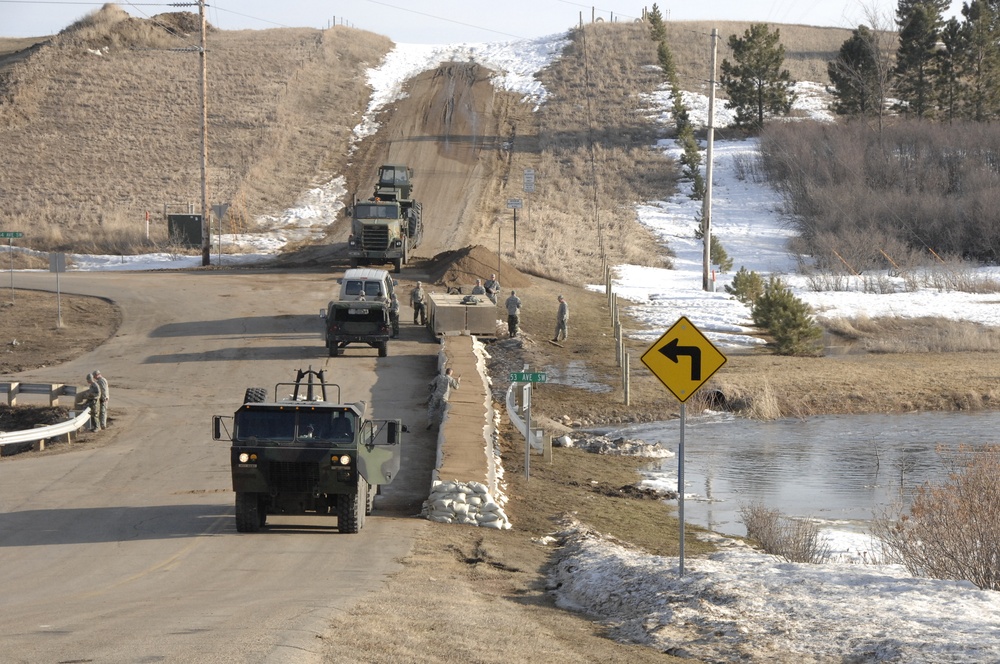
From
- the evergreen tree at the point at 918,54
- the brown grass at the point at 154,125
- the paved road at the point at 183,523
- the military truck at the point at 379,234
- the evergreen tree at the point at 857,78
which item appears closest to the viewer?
the paved road at the point at 183,523

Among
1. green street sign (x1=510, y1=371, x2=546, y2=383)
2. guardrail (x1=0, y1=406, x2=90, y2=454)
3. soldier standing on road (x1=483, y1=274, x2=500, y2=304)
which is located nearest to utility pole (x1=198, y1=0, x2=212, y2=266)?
soldier standing on road (x1=483, y1=274, x2=500, y2=304)

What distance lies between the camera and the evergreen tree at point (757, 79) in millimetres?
79956

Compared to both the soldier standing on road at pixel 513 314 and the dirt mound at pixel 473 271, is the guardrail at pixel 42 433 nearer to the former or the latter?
the soldier standing on road at pixel 513 314

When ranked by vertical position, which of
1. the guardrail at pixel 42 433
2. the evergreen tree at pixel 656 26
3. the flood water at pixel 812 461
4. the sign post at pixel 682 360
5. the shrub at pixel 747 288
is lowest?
the flood water at pixel 812 461

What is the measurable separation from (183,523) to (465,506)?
13.8 feet

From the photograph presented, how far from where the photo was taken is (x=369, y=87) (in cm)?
8831

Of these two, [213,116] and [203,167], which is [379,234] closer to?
[203,167]

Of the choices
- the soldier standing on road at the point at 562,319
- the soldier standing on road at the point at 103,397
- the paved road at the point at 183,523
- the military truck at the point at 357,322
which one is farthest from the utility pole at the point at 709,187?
the soldier standing on road at the point at 103,397

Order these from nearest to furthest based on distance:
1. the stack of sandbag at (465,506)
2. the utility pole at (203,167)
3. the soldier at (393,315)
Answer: the stack of sandbag at (465,506) < the soldier at (393,315) < the utility pole at (203,167)

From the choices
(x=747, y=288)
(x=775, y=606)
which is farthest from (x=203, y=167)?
(x=775, y=606)

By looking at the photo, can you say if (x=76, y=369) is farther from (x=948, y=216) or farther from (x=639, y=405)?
(x=948, y=216)

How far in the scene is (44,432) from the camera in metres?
25.3

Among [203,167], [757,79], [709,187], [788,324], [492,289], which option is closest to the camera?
[788,324]

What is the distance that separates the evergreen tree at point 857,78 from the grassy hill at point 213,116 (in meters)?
13.0
